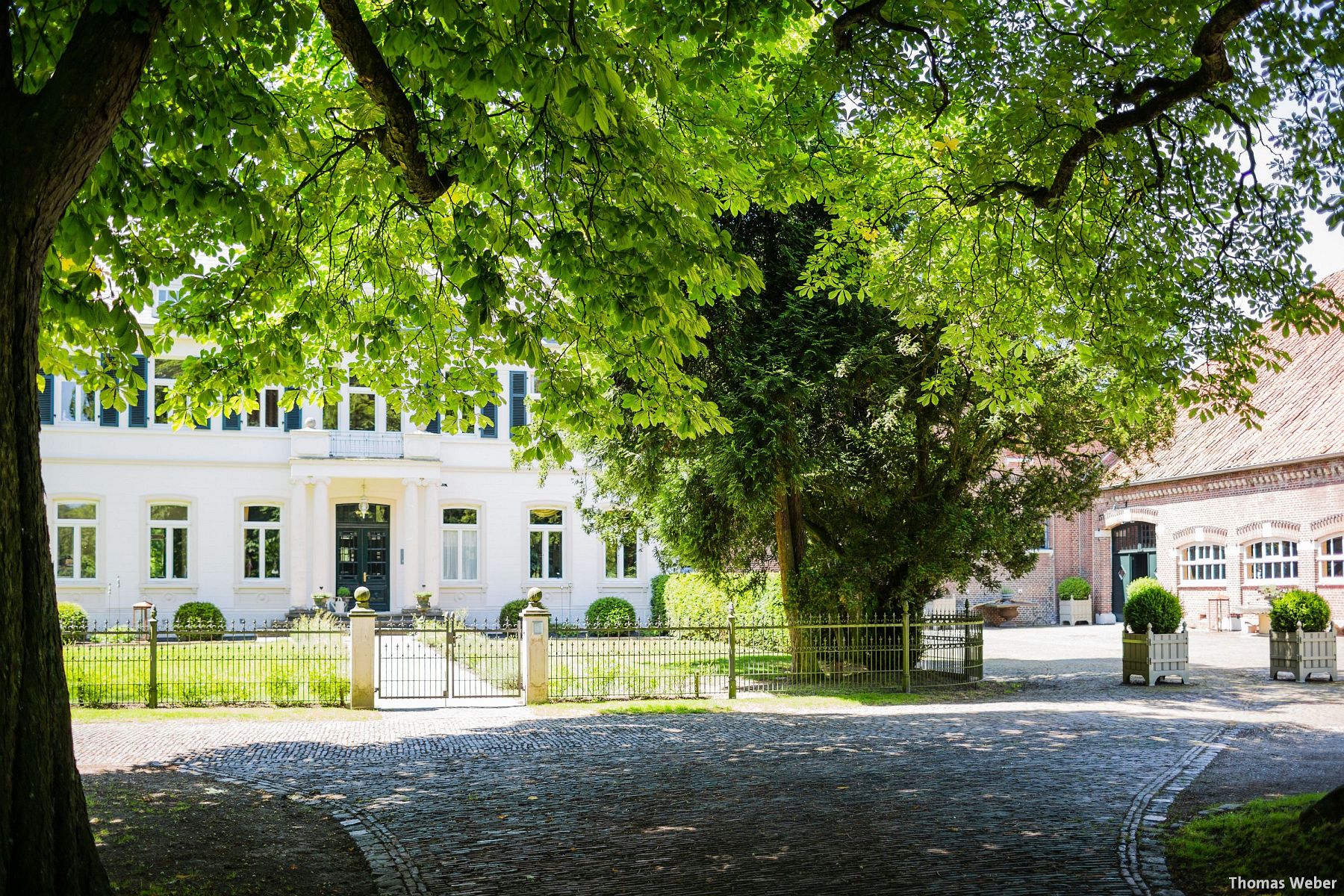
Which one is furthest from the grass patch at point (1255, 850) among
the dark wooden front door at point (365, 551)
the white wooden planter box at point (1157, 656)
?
the dark wooden front door at point (365, 551)

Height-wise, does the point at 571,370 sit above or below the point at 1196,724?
above

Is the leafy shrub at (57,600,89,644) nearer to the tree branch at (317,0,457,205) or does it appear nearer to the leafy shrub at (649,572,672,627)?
the tree branch at (317,0,457,205)

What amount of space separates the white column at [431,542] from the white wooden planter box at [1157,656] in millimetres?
17103

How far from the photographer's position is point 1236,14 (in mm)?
6637

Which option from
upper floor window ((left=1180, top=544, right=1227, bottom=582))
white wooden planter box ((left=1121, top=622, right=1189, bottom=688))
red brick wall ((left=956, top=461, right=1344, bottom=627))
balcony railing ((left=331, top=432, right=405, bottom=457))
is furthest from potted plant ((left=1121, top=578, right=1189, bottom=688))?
balcony railing ((left=331, top=432, right=405, bottom=457))

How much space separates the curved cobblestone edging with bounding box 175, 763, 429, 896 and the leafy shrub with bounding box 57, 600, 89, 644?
7399 millimetres

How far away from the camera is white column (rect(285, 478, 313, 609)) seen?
2686cm

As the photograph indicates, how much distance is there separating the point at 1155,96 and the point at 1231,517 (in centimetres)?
2555

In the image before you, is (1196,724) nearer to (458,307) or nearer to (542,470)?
(458,307)

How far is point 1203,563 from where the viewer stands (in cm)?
3169

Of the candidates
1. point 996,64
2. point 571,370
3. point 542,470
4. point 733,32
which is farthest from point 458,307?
point 542,470

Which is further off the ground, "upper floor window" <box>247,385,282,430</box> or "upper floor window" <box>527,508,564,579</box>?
"upper floor window" <box>247,385,282,430</box>

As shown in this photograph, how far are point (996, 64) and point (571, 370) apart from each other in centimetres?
458

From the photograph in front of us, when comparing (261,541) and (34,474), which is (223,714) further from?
(261,541)
